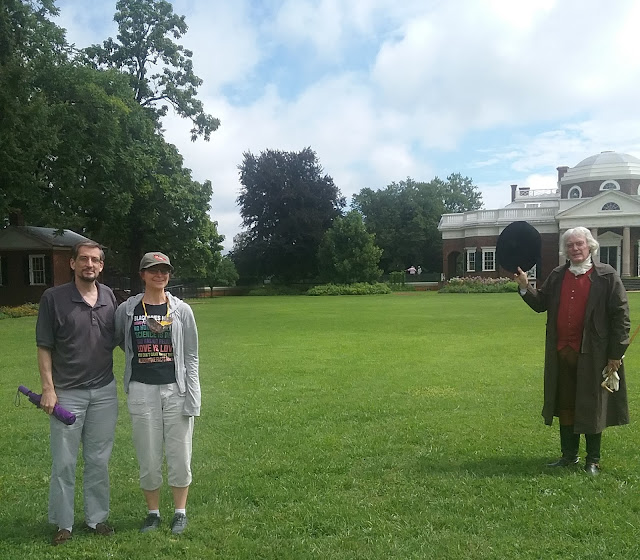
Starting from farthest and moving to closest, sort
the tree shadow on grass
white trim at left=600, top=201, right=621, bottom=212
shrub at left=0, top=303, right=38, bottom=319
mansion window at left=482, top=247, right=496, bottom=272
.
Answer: mansion window at left=482, top=247, right=496, bottom=272, white trim at left=600, top=201, right=621, bottom=212, shrub at left=0, top=303, right=38, bottom=319, the tree shadow on grass

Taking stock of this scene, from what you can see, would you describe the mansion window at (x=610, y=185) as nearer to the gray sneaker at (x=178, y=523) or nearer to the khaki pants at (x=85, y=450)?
the gray sneaker at (x=178, y=523)

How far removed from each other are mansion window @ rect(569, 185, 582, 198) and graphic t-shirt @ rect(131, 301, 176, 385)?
61018 mm

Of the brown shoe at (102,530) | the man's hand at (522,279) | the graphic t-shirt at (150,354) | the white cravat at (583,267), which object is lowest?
the brown shoe at (102,530)

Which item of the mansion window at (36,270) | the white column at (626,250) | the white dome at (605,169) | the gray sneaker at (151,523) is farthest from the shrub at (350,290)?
the gray sneaker at (151,523)

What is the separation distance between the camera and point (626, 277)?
1762 inches

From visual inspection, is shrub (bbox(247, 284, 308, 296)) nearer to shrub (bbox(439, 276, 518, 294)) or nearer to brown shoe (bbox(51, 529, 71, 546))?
shrub (bbox(439, 276, 518, 294))

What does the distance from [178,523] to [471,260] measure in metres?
50.6

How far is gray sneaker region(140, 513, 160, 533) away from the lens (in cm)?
422

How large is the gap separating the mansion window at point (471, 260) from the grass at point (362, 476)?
42833 millimetres

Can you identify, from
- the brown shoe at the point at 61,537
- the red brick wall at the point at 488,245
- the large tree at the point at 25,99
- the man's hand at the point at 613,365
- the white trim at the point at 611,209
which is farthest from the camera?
the red brick wall at the point at 488,245

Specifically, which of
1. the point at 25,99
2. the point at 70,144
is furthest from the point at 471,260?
the point at 25,99

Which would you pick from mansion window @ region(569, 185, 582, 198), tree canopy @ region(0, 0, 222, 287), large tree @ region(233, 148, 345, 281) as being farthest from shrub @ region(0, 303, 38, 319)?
mansion window @ region(569, 185, 582, 198)

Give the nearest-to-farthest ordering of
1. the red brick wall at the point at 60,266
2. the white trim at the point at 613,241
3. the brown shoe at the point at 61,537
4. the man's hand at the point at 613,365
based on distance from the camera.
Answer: the brown shoe at the point at 61,537, the man's hand at the point at 613,365, the red brick wall at the point at 60,266, the white trim at the point at 613,241

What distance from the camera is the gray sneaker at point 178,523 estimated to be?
418 centimetres
